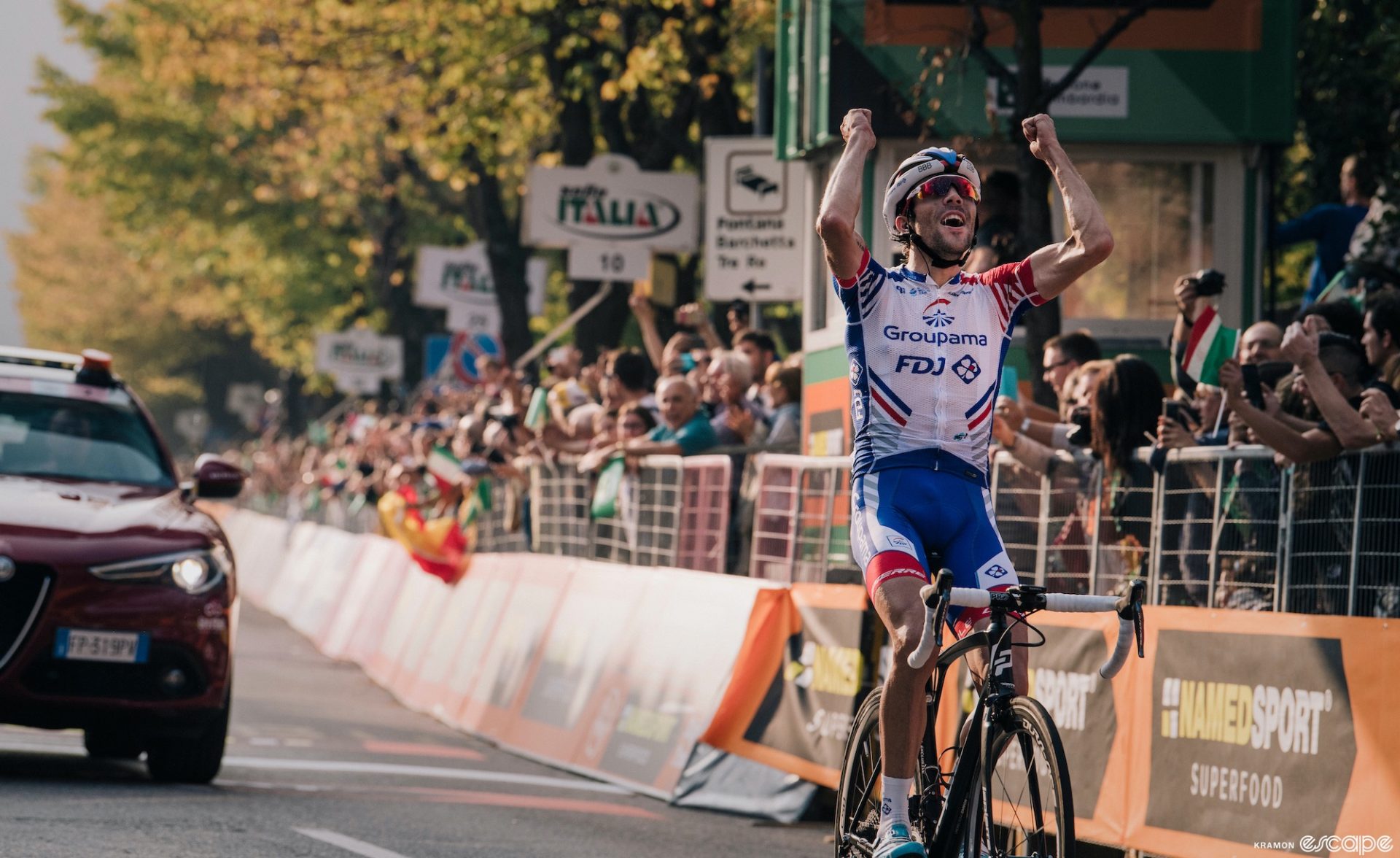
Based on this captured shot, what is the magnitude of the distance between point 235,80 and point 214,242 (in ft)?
48.1

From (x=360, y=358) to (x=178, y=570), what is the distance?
31.0 meters

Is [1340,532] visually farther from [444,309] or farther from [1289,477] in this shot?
[444,309]

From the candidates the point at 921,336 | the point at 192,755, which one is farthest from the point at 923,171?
the point at 192,755

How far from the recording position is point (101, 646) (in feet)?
33.7

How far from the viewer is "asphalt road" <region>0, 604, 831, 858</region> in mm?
8820

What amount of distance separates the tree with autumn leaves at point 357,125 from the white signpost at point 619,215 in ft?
3.34

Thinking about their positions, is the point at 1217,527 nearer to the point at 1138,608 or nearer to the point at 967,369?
the point at 967,369

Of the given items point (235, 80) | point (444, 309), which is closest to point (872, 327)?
point (235, 80)

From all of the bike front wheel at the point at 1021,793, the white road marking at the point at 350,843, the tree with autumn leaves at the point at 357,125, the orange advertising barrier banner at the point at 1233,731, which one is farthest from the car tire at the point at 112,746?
the tree with autumn leaves at the point at 357,125

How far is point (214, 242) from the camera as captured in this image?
44.2 metres

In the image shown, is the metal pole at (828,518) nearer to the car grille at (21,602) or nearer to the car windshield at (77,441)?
the car windshield at (77,441)

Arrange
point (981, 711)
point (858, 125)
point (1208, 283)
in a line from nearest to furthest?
1. point (981, 711)
2. point (858, 125)
3. point (1208, 283)

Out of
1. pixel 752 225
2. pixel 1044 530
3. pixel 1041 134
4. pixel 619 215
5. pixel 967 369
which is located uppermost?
pixel 619 215

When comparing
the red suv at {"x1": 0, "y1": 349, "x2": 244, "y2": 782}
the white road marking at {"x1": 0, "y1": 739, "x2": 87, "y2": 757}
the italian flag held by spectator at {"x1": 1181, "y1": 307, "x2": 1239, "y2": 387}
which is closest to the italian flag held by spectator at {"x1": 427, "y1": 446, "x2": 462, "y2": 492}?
the white road marking at {"x1": 0, "y1": 739, "x2": 87, "y2": 757}
